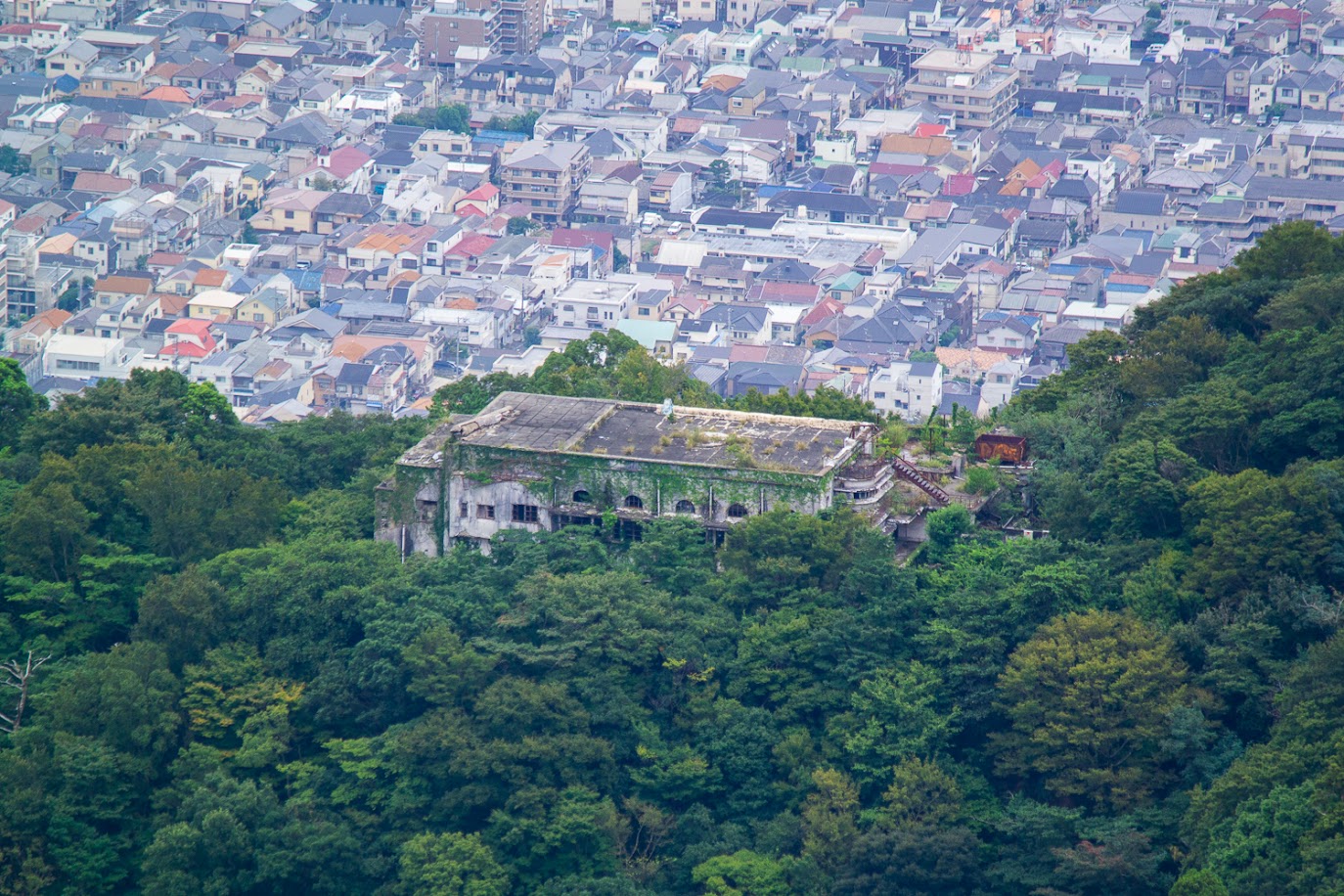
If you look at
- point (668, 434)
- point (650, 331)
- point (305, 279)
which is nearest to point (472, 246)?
point (305, 279)

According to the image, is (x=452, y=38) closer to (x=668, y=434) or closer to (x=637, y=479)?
(x=668, y=434)

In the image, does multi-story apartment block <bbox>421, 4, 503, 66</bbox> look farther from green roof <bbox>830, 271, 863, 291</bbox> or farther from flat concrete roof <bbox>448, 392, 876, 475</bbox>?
flat concrete roof <bbox>448, 392, 876, 475</bbox>

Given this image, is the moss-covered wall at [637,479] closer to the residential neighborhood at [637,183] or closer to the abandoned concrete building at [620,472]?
the abandoned concrete building at [620,472]

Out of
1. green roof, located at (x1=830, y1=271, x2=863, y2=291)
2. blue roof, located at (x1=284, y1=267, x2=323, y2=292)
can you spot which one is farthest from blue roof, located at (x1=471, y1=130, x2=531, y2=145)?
green roof, located at (x1=830, y1=271, x2=863, y2=291)

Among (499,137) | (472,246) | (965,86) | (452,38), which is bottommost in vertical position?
(472,246)

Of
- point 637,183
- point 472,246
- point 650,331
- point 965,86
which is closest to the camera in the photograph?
point 650,331

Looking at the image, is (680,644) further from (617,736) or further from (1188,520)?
(1188,520)

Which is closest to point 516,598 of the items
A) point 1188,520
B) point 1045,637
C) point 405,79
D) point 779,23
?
point 1045,637
